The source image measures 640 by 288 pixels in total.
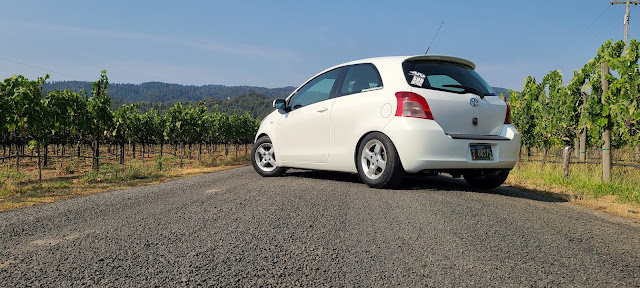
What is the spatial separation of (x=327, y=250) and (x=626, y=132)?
11.4m

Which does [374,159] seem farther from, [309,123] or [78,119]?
[78,119]

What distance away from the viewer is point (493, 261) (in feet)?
8.68

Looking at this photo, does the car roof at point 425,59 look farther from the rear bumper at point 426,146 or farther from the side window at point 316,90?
the rear bumper at point 426,146

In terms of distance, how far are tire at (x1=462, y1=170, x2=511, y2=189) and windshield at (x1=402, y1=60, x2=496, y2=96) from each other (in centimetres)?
105

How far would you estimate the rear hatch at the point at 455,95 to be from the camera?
5027 mm

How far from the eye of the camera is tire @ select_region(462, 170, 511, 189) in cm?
562

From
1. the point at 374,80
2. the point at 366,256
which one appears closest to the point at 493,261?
the point at 366,256

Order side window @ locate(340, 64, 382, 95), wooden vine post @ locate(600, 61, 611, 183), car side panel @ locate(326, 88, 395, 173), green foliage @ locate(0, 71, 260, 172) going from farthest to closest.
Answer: green foliage @ locate(0, 71, 260, 172)
wooden vine post @ locate(600, 61, 611, 183)
side window @ locate(340, 64, 382, 95)
car side panel @ locate(326, 88, 395, 173)

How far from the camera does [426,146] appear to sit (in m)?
4.86

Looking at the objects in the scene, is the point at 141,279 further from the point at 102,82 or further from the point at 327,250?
the point at 102,82

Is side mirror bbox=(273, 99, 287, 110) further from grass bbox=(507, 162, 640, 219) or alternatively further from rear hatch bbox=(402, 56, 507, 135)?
grass bbox=(507, 162, 640, 219)

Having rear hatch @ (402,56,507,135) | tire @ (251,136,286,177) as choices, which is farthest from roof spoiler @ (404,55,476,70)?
tire @ (251,136,286,177)

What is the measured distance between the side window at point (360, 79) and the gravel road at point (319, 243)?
5.02ft

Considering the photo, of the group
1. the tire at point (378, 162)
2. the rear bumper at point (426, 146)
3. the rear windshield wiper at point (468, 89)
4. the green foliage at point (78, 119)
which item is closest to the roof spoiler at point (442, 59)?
the rear windshield wiper at point (468, 89)
